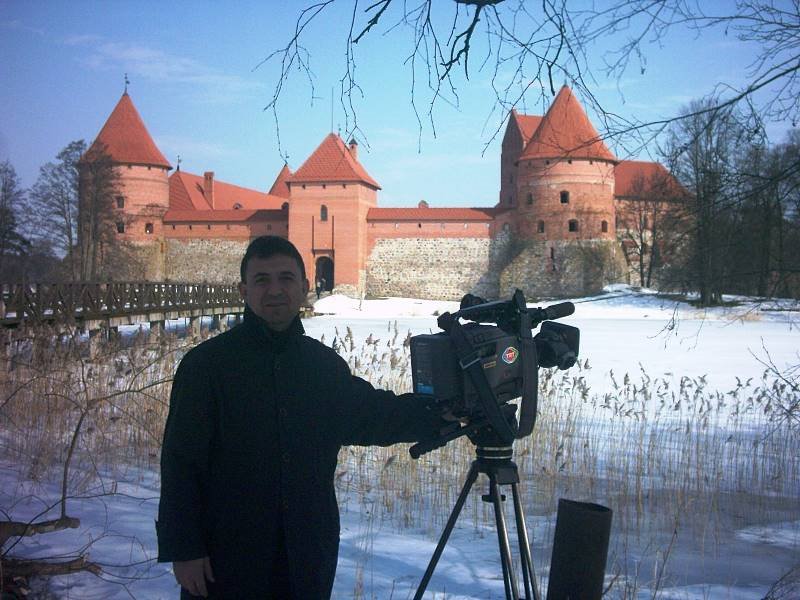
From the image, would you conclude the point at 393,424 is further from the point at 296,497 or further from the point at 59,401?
the point at 59,401

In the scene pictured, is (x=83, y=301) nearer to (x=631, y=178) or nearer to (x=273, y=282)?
(x=273, y=282)

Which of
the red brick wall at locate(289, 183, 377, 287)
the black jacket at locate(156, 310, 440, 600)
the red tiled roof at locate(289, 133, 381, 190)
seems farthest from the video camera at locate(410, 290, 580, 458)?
the red brick wall at locate(289, 183, 377, 287)

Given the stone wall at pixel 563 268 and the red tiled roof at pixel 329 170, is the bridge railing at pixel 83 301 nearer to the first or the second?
the red tiled roof at pixel 329 170

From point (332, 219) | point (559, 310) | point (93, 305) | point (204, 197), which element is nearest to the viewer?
point (559, 310)

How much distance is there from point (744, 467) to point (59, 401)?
13.2 feet

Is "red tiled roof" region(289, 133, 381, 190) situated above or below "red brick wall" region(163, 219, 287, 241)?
above

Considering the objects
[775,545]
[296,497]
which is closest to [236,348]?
[296,497]

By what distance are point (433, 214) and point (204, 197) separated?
44.9 ft

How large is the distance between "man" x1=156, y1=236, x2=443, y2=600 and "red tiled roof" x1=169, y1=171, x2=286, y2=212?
32356 mm

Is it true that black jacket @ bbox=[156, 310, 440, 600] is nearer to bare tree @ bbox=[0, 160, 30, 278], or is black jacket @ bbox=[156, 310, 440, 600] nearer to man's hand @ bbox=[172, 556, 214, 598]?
man's hand @ bbox=[172, 556, 214, 598]

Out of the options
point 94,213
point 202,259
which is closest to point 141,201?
point 202,259

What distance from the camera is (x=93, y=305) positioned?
10.8 metres

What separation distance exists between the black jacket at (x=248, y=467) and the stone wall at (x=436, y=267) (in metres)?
28.9

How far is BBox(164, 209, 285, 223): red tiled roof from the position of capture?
32000mm
